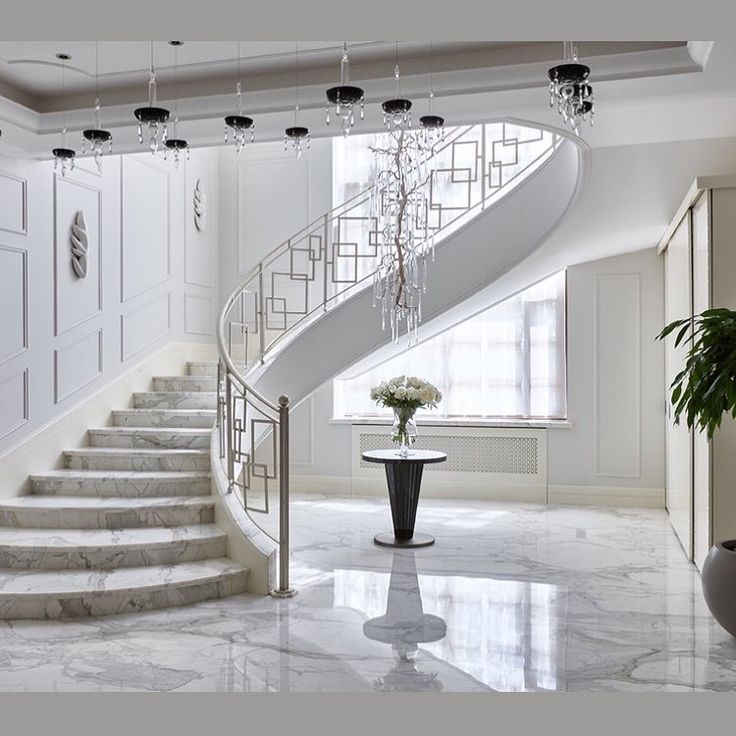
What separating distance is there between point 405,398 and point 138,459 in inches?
84.6

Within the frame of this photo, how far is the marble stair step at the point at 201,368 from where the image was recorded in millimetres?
7848

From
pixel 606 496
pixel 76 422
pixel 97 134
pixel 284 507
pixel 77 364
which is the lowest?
pixel 606 496

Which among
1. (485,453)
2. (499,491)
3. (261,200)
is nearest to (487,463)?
(485,453)

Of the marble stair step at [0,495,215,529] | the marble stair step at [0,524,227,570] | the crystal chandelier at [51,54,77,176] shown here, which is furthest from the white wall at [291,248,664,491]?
the crystal chandelier at [51,54,77,176]

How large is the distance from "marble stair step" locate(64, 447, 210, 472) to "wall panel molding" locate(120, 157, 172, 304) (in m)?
1.59

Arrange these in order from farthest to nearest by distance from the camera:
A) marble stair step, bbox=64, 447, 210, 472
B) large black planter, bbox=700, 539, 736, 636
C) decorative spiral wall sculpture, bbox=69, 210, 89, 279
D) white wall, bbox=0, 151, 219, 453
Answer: decorative spiral wall sculpture, bbox=69, 210, 89, 279, marble stair step, bbox=64, 447, 210, 472, white wall, bbox=0, 151, 219, 453, large black planter, bbox=700, 539, 736, 636

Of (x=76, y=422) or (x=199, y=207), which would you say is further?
(x=199, y=207)

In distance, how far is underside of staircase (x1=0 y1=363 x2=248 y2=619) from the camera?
176 inches

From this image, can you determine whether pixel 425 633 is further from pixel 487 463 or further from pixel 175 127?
pixel 487 463

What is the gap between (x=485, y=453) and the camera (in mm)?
8234

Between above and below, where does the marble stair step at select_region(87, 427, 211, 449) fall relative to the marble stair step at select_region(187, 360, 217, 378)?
below

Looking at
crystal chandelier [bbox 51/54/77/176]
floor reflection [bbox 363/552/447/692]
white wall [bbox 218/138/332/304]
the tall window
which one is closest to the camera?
floor reflection [bbox 363/552/447/692]

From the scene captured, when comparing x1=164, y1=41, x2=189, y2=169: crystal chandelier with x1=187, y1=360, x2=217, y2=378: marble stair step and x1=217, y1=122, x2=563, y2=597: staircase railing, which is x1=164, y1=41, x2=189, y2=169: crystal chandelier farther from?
x1=187, y1=360, x2=217, y2=378: marble stair step

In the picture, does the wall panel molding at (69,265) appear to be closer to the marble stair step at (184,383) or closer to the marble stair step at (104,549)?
the marble stair step at (184,383)
